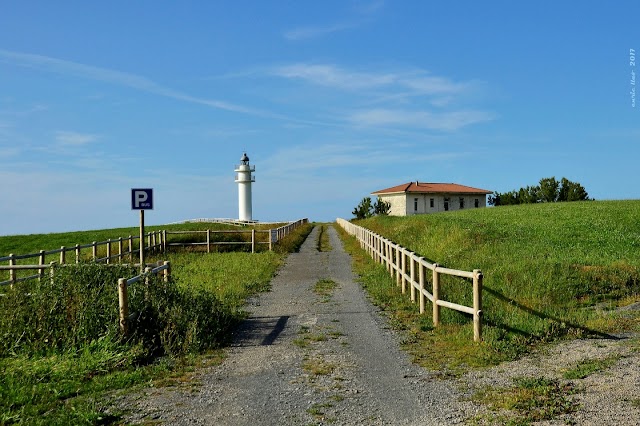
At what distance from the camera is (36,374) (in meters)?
8.12

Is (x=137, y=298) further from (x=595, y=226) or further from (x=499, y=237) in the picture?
(x=595, y=226)

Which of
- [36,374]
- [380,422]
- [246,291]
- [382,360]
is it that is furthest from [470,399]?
[246,291]

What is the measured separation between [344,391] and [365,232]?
70.5 ft

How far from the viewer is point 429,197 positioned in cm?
7244

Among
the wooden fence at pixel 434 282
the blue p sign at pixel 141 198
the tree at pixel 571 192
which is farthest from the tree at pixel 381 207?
the blue p sign at pixel 141 198

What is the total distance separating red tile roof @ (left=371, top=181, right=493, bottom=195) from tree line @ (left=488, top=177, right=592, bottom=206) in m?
4.31

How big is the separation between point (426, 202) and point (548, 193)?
18.3 m

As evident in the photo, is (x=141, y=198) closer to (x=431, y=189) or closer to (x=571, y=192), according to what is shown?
(x=431, y=189)

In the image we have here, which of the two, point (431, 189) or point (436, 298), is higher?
point (431, 189)

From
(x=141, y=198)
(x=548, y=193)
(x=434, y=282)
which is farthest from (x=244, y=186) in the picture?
(x=434, y=282)

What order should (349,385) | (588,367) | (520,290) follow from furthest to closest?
1. (520,290)
2. (588,367)
3. (349,385)

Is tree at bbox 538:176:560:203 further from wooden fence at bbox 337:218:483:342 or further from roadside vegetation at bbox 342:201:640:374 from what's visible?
wooden fence at bbox 337:218:483:342

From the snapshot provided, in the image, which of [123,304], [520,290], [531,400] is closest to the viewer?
[531,400]

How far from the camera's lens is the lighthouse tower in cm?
7662
